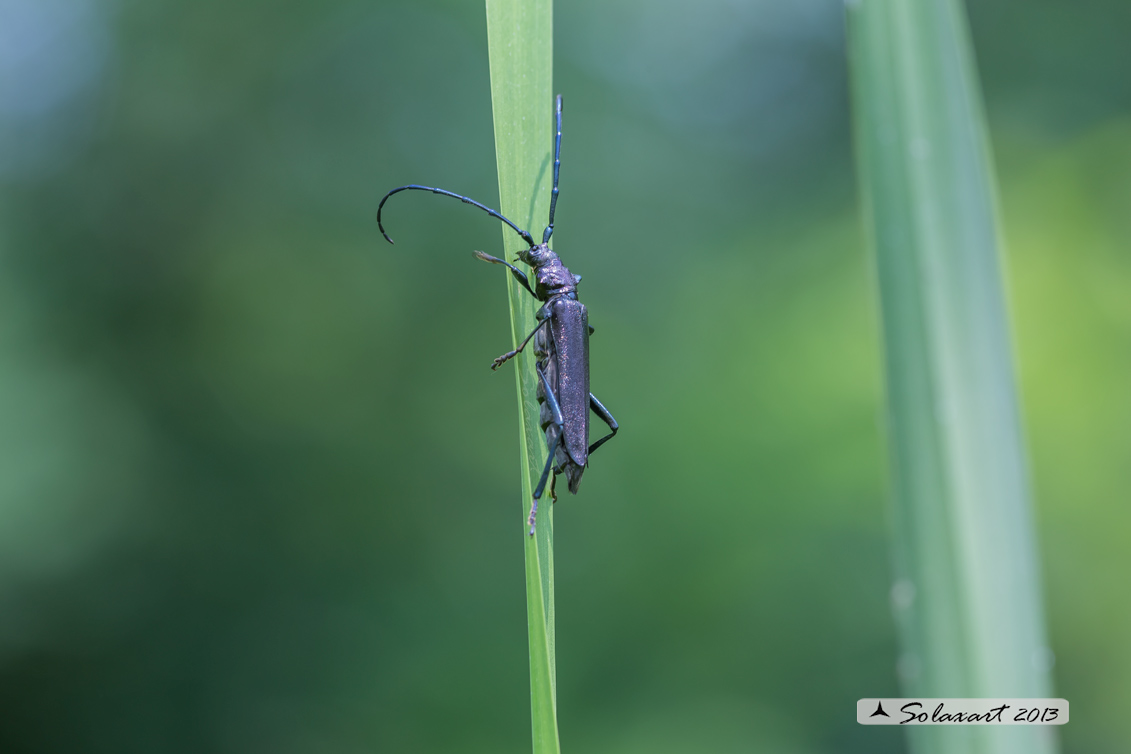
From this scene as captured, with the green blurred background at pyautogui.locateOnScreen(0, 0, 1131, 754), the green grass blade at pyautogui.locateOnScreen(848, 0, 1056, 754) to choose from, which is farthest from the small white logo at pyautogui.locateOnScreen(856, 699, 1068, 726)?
the green blurred background at pyautogui.locateOnScreen(0, 0, 1131, 754)

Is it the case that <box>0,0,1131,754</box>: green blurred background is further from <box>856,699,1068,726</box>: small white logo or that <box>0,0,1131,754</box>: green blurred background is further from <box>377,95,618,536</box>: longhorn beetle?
<box>856,699,1068,726</box>: small white logo

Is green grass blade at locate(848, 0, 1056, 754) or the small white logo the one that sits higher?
green grass blade at locate(848, 0, 1056, 754)

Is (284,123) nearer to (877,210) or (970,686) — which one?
(877,210)

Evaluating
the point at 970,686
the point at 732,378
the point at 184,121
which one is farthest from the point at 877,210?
the point at 184,121

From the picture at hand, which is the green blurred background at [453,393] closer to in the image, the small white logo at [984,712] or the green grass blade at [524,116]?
the green grass blade at [524,116]

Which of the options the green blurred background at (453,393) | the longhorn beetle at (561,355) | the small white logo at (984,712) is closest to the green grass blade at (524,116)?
the small white logo at (984,712)
